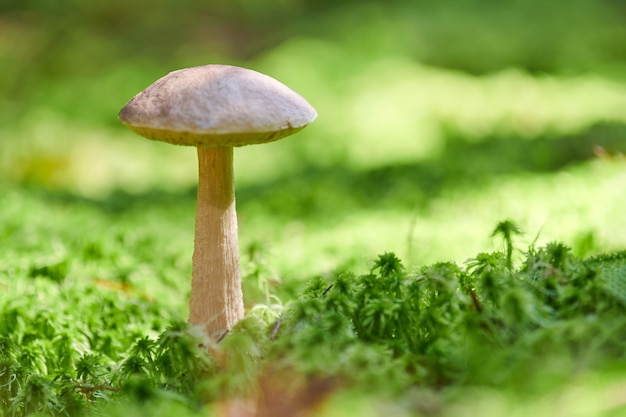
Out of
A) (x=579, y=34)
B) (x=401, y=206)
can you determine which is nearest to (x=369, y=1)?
(x=579, y=34)

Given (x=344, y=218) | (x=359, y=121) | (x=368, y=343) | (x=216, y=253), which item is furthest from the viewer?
(x=359, y=121)

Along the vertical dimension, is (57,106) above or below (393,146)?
above

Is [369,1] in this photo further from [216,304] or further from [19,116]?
[216,304]

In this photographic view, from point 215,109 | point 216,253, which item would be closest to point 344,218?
point 216,253

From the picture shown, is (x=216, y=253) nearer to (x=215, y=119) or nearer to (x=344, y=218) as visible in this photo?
(x=215, y=119)

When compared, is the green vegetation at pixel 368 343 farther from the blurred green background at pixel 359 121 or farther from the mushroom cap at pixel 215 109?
the blurred green background at pixel 359 121

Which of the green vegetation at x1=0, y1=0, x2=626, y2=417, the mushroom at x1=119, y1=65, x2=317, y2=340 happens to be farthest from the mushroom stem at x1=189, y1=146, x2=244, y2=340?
the green vegetation at x1=0, y1=0, x2=626, y2=417

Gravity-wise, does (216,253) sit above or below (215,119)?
below
